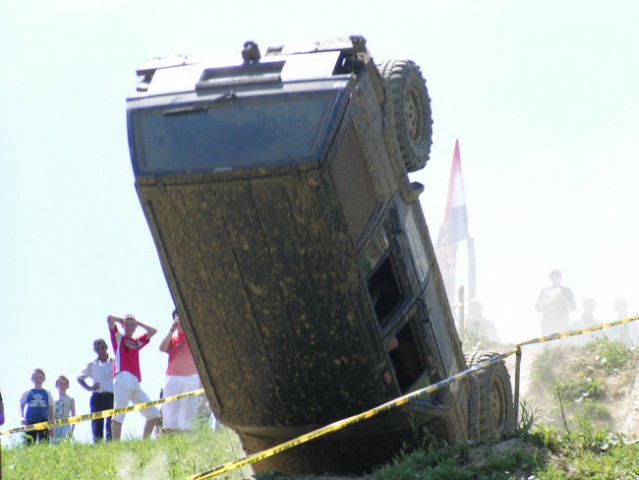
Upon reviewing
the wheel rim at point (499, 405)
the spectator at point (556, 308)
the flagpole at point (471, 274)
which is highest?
the flagpole at point (471, 274)

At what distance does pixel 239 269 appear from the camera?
7.93m

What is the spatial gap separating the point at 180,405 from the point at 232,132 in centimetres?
546

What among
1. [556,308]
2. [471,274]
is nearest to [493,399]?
[556,308]

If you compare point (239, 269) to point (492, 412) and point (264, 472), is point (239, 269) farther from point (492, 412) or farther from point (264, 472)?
point (492, 412)

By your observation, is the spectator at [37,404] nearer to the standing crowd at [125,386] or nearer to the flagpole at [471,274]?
the standing crowd at [125,386]

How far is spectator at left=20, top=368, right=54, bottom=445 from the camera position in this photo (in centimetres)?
1258

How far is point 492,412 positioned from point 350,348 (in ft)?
7.67

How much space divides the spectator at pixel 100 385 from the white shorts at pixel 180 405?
70cm

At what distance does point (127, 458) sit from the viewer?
1053 centimetres

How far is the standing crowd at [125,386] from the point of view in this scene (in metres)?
12.3

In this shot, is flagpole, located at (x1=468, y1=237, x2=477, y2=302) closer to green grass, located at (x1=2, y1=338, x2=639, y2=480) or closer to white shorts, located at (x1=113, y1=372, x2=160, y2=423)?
green grass, located at (x1=2, y1=338, x2=639, y2=480)

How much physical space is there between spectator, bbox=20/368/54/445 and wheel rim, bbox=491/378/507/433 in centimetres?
488

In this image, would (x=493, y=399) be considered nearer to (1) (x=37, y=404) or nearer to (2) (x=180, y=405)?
(2) (x=180, y=405)

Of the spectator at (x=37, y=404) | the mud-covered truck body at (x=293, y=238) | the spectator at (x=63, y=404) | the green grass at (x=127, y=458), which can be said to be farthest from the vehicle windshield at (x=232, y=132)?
the spectator at (x=63, y=404)
